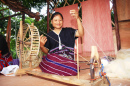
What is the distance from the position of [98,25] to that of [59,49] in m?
2.01

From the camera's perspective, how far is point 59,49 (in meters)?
1.56

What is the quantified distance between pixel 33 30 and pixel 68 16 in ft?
7.18

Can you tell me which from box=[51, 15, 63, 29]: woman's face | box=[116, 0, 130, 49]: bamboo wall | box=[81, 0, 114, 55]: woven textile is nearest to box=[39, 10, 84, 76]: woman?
box=[51, 15, 63, 29]: woman's face

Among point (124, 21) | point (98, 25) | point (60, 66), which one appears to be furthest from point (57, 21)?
point (124, 21)

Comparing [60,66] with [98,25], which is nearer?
[60,66]

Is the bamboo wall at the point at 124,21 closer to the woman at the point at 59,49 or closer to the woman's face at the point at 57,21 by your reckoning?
the woman at the point at 59,49

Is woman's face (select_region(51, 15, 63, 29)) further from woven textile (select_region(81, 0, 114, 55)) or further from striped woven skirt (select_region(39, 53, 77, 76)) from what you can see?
woven textile (select_region(81, 0, 114, 55))

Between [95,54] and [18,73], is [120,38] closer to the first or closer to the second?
[95,54]

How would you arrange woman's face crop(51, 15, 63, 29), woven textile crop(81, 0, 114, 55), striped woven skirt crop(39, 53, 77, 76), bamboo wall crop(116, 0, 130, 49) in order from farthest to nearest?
woven textile crop(81, 0, 114, 55) → bamboo wall crop(116, 0, 130, 49) → woman's face crop(51, 15, 63, 29) → striped woven skirt crop(39, 53, 77, 76)

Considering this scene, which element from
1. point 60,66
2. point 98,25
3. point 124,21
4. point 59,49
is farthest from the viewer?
point 98,25

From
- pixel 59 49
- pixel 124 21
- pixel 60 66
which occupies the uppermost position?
pixel 124 21

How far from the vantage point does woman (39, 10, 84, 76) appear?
4.48 ft

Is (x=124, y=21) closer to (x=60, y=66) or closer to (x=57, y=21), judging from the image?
(x=57, y=21)

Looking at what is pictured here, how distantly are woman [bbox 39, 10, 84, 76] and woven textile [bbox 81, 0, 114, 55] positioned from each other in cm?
155
